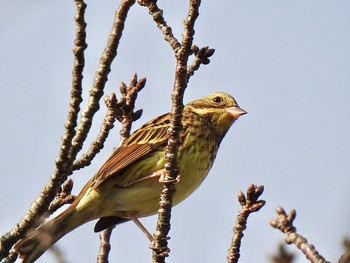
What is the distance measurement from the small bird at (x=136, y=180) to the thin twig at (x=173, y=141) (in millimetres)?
1477

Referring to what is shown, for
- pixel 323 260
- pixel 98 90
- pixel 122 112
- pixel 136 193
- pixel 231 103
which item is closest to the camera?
pixel 323 260

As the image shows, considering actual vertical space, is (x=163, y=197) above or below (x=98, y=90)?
below

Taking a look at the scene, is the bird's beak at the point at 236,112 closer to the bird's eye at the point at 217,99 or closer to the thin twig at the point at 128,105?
the bird's eye at the point at 217,99

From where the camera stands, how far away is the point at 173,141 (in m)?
3.93

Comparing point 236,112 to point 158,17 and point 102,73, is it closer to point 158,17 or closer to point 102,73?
point 158,17

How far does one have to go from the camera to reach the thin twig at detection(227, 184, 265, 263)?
4527 millimetres

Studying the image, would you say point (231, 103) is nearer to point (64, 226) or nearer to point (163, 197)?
point (64, 226)

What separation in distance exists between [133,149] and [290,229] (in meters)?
2.09

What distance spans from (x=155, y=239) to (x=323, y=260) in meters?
1.05

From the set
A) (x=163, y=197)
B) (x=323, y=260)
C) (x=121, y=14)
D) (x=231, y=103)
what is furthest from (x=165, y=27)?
(x=231, y=103)

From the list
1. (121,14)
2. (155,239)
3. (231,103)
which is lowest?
(155,239)

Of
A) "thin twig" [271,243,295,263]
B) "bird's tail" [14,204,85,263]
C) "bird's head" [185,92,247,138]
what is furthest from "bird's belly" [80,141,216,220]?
"thin twig" [271,243,295,263]

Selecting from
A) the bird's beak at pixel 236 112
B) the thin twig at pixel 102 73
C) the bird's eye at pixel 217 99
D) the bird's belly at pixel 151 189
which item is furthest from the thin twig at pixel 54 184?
the bird's eye at pixel 217 99

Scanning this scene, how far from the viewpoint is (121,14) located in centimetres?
396
